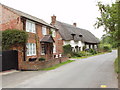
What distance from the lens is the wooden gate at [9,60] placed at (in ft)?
43.5

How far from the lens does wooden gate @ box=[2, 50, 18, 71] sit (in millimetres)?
13273

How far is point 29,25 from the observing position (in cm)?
1728

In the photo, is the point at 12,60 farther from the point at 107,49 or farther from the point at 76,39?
the point at 107,49

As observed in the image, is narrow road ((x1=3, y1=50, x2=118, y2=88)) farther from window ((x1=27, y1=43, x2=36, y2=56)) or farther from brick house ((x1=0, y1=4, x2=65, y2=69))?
window ((x1=27, y1=43, x2=36, y2=56))

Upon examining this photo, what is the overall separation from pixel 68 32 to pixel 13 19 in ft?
66.8

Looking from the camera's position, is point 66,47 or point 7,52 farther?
point 66,47

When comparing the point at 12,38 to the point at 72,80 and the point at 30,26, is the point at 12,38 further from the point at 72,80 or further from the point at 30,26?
the point at 72,80

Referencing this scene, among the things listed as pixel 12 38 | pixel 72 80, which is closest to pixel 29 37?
pixel 12 38

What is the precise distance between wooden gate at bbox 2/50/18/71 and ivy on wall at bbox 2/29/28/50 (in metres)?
0.93

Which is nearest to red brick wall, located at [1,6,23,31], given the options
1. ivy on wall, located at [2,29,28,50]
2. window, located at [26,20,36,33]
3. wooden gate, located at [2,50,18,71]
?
ivy on wall, located at [2,29,28,50]

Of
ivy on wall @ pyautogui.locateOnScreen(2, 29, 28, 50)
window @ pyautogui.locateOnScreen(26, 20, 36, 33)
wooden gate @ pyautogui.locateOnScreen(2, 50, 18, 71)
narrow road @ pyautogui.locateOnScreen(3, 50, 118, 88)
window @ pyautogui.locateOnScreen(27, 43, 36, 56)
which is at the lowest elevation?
narrow road @ pyautogui.locateOnScreen(3, 50, 118, 88)

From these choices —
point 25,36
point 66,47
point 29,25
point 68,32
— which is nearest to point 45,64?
point 25,36

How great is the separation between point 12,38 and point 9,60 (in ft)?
7.82

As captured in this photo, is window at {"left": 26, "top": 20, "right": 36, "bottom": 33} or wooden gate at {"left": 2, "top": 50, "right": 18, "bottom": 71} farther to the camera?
window at {"left": 26, "top": 20, "right": 36, "bottom": 33}
